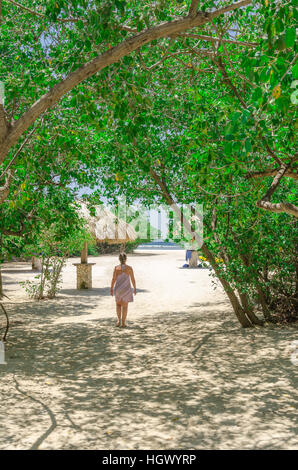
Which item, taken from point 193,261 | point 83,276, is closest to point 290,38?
point 83,276

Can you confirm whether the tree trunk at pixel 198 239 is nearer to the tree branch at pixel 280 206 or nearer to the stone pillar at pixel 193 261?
the tree branch at pixel 280 206

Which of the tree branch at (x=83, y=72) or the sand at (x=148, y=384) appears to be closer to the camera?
the sand at (x=148, y=384)

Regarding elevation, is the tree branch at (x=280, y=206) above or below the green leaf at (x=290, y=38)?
below

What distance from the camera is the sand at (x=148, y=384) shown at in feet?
14.2

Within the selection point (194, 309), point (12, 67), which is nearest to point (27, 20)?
point (12, 67)

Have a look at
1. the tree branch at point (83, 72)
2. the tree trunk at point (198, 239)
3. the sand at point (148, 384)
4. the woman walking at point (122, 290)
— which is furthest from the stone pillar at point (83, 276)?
the tree branch at point (83, 72)

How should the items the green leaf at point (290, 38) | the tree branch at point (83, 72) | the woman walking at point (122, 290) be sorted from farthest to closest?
the woman walking at point (122, 290), the tree branch at point (83, 72), the green leaf at point (290, 38)

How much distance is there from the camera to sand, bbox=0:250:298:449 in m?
4.33

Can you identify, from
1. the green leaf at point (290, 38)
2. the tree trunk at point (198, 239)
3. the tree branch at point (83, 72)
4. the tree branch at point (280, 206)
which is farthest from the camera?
the tree trunk at point (198, 239)

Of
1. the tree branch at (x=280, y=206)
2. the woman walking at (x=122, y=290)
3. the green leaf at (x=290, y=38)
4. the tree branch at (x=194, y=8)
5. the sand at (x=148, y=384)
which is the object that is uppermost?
the tree branch at (x=194, y=8)

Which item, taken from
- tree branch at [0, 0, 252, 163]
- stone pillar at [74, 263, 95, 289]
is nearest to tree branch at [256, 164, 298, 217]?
tree branch at [0, 0, 252, 163]

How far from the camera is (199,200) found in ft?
27.8

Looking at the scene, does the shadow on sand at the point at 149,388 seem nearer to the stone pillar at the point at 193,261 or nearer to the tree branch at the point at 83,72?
the tree branch at the point at 83,72

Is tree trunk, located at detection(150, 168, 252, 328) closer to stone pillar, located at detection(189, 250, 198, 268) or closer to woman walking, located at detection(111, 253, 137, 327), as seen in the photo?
woman walking, located at detection(111, 253, 137, 327)
